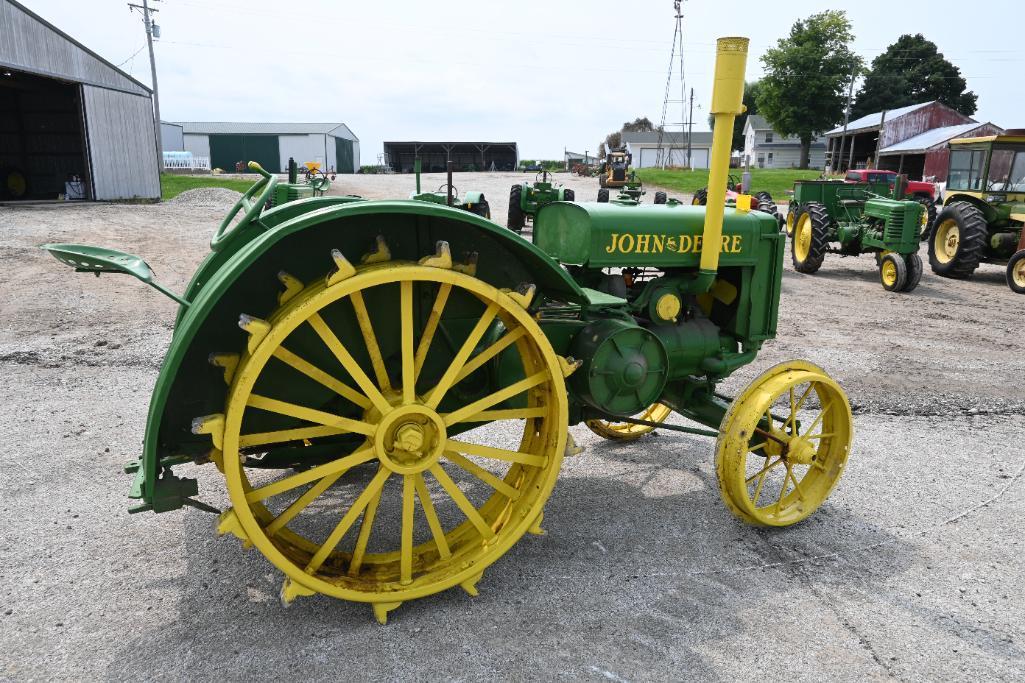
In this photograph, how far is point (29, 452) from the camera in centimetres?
413

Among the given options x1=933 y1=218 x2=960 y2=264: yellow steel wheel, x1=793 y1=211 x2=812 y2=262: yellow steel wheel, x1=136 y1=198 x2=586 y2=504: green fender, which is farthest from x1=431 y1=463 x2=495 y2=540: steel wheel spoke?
x1=933 y1=218 x2=960 y2=264: yellow steel wheel

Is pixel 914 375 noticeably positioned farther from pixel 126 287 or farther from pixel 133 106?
pixel 133 106

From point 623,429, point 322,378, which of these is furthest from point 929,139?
point 322,378

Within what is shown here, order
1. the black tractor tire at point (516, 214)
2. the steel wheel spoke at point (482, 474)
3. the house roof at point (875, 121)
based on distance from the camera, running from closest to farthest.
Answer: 1. the steel wheel spoke at point (482, 474)
2. the black tractor tire at point (516, 214)
3. the house roof at point (875, 121)

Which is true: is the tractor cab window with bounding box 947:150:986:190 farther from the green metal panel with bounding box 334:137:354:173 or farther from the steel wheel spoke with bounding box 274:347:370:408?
the green metal panel with bounding box 334:137:354:173

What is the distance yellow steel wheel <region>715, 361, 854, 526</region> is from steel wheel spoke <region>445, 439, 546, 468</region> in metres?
0.89

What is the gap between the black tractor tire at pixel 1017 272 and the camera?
10633 mm

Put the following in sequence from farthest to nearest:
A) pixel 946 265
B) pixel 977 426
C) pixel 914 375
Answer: pixel 946 265, pixel 914 375, pixel 977 426

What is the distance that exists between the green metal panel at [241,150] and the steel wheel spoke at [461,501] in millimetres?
54983

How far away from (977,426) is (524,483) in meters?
3.90

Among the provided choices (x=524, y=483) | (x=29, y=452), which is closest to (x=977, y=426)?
(x=524, y=483)

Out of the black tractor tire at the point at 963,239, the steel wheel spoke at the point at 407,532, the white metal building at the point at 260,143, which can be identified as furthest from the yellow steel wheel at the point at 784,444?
the white metal building at the point at 260,143

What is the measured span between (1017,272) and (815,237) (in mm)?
2968

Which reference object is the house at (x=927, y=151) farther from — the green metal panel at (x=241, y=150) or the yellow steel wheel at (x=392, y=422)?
the green metal panel at (x=241, y=150)
